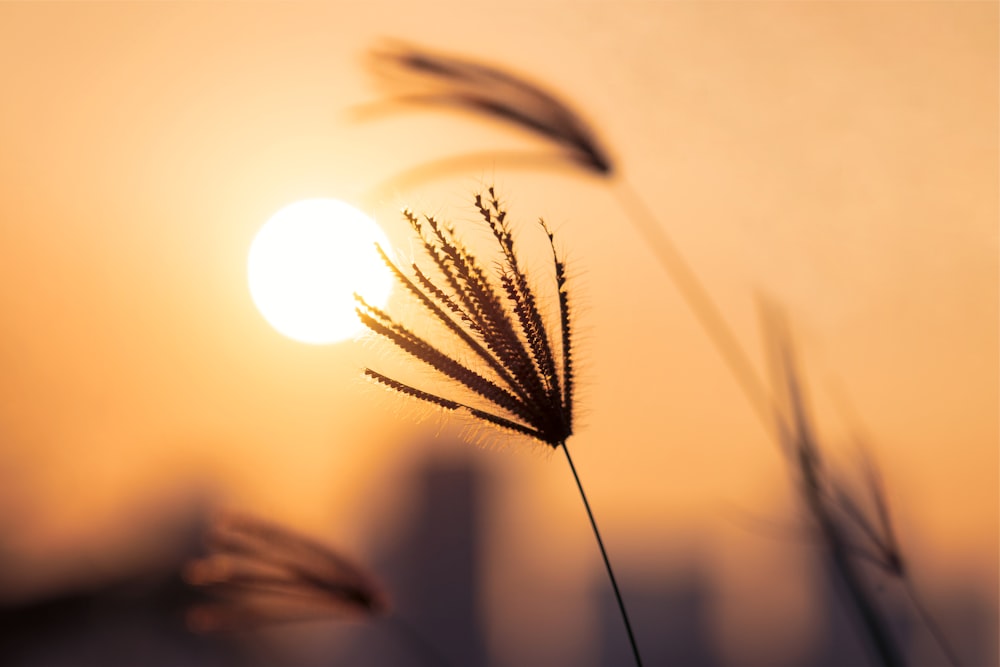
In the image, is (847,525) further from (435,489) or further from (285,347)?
(435,489)

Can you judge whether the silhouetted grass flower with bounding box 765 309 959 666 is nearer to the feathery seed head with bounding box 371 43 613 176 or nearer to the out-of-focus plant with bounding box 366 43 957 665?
the out-of-focus plant with bounding box 366 43 957 665

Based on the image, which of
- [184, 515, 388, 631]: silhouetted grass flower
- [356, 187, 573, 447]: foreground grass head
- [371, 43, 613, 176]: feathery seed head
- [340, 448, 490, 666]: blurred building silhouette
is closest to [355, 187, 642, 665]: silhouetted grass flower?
[356, 187, 573, 447]: foreground grass head

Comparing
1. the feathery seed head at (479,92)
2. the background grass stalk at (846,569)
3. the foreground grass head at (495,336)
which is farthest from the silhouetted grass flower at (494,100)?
Result: the background grass stalk at (846,569)

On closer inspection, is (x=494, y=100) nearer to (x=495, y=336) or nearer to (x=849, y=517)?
(x=495, y=336)

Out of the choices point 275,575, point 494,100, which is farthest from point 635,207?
point 275,575

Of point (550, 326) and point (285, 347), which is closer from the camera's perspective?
point (550, 326)

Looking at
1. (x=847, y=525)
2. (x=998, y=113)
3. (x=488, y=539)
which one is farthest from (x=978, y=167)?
(x=488, y=539)
